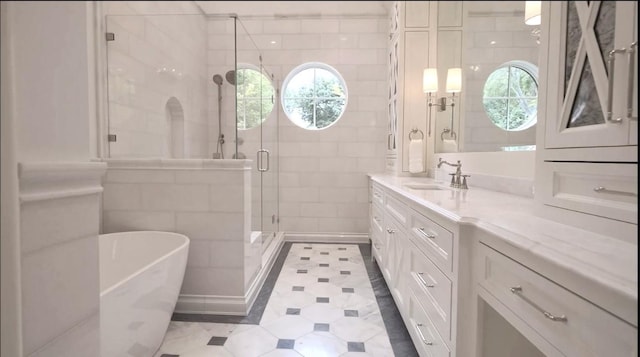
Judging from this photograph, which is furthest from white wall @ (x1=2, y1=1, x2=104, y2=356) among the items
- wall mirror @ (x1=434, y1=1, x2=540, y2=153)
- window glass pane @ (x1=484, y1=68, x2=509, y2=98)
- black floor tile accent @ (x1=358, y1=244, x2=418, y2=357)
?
window glass pane @ (x1=484, y1=68, x2=509, y2=98)

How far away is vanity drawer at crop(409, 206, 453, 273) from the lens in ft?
3.98

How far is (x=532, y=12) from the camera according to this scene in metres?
1.72

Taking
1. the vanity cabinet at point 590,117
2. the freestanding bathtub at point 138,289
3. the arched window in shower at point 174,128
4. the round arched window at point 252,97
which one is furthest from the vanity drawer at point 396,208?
the arched window in shower at point 174,128

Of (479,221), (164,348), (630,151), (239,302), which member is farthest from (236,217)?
(630,151)

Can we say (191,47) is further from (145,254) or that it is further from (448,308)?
(448,308)

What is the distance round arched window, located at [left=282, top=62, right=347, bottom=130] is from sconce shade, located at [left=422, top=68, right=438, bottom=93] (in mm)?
1459

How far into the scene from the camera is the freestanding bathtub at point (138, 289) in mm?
1352

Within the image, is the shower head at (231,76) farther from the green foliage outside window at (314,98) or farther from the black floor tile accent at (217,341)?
the black floor tile accent at (217,341)

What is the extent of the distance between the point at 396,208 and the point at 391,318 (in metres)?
0.70

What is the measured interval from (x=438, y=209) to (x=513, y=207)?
32 centimetres

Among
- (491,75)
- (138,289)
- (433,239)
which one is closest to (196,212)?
(138,289)

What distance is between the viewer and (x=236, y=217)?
7.17 feet

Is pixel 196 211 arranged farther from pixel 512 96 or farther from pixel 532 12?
pixel 532 12

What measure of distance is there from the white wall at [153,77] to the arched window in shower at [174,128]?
0.05ft
